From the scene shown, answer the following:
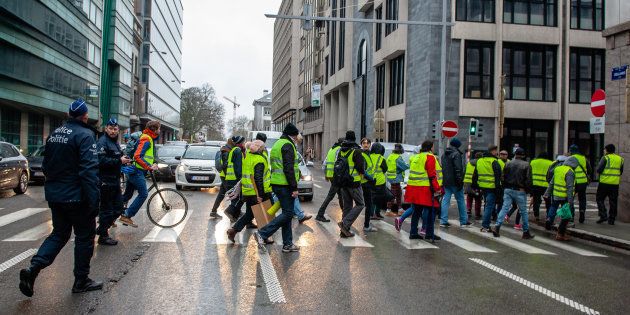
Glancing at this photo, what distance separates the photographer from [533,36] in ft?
91.7

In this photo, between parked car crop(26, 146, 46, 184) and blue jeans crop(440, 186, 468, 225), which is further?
parked car crop(26, 146, 46, 184)

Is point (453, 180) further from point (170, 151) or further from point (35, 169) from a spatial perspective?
point (170, 151)

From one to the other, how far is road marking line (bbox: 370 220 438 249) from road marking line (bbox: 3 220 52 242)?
19.2ft

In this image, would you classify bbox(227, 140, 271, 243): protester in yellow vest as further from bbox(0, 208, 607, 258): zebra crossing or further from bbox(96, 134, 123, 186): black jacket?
bbox(96, 134, 123, 186): black jacket

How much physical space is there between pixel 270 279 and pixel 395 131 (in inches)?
1140

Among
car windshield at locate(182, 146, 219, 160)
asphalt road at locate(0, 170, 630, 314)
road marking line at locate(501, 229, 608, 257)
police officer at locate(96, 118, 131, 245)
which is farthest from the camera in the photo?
car windshield at locate(182, 146, 219, 160)

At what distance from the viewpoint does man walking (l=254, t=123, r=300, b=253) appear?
7.49 meters

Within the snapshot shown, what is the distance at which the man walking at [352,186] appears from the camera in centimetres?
901

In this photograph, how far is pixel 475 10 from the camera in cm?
2769

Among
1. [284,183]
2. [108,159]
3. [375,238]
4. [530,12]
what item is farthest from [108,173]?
[530,12]

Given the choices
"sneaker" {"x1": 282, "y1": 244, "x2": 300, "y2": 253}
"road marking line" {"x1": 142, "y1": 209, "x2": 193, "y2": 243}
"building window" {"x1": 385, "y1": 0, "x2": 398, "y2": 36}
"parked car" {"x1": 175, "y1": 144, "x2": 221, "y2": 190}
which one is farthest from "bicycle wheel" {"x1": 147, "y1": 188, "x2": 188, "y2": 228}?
"building window" {"x1": 385, "y1": 0, "x2": 398, "y2": 36}

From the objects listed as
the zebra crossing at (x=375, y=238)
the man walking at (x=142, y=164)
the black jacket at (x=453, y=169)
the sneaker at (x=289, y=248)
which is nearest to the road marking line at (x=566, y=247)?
the zebra crossing at (x=375, y=238)

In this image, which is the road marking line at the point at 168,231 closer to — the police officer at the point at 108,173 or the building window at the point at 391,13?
the police officer at the point at 108,173

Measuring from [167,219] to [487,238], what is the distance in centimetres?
590
